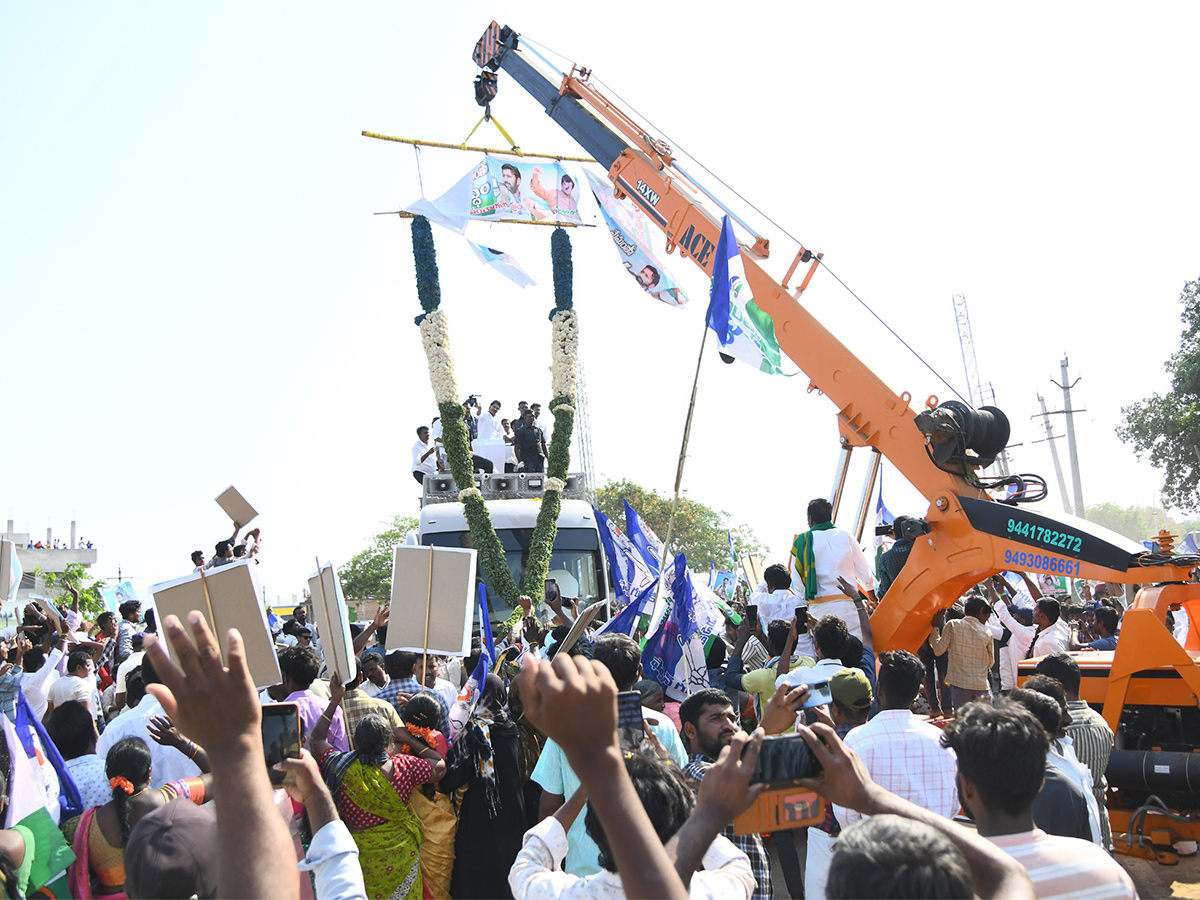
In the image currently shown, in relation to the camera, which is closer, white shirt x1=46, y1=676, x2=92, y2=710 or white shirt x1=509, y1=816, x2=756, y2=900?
white shirt x1=509, y1=816, x2=756, y2=900

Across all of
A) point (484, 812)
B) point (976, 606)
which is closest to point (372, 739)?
point (484, 812)

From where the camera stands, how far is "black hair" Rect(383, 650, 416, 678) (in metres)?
5.11

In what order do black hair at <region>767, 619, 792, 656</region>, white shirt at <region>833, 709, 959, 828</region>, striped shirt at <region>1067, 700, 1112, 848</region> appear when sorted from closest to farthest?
white shirt at <region>833, 709, 959, 828</region> < striped shirt at <region>1067, 700, 1112, 848</region> < black hair at <region>767, 619, 792, 656</region>

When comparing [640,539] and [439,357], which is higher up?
[439,357]

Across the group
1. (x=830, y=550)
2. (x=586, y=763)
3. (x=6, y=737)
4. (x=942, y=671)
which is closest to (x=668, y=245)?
(x=830, y=550)

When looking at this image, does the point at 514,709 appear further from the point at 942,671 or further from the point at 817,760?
the point at 942,671

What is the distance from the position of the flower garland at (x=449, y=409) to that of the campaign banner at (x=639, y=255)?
254cm

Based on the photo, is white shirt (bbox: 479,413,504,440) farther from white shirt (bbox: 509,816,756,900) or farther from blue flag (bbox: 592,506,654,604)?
white shirt (bbox: 509,816,756,900)

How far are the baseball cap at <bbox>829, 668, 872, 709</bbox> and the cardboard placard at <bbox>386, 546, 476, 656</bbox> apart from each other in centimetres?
221

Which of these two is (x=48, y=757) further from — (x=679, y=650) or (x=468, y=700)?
(x=679, y=650)

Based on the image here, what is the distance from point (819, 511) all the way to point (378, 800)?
13.9ft

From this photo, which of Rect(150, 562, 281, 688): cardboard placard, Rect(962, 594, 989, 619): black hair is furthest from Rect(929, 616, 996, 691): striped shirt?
Rect(150, 562, 281, 688): cardboard placard

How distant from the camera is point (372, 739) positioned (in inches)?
145

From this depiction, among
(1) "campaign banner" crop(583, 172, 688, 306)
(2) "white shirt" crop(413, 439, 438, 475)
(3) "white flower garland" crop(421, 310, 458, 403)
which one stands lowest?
(2) "white shirt" crop(413, 439, 438, 475)
